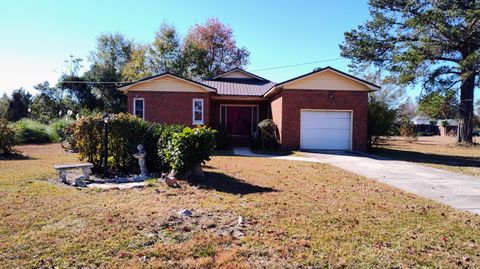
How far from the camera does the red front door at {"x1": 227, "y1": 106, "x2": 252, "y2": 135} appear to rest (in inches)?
878

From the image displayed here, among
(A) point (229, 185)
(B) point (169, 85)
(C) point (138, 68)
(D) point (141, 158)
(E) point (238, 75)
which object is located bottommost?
(A) point (229, 185)

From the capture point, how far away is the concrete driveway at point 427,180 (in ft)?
23.0

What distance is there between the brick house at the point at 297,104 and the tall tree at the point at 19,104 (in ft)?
86.1

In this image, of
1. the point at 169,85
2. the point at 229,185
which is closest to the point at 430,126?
the point at 169,85

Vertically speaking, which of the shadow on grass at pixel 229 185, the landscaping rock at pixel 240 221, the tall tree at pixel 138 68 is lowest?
the landscaping rock at pixel 240 221

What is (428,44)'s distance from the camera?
23406 mm

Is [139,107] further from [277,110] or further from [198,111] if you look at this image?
[277,110]

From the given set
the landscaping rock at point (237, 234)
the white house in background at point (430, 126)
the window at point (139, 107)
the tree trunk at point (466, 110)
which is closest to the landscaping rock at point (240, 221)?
the landscaping rock at point (237, 234)

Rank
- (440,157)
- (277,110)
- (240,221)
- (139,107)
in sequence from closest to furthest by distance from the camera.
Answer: (240,221)
(440,157)
(277,110)
(139,107)

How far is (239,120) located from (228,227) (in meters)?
17.7

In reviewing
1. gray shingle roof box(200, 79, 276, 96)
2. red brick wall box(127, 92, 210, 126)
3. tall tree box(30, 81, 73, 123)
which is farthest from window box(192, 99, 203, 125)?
tall tree box(30, 81, 73, 123)

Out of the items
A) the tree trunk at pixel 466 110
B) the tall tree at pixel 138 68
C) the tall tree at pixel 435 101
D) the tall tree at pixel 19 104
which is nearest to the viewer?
the tall tree at pixel 435 101

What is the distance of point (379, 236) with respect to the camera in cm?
460

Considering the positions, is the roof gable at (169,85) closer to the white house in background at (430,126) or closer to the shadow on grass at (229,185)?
the shadow on grass at (229,185)
